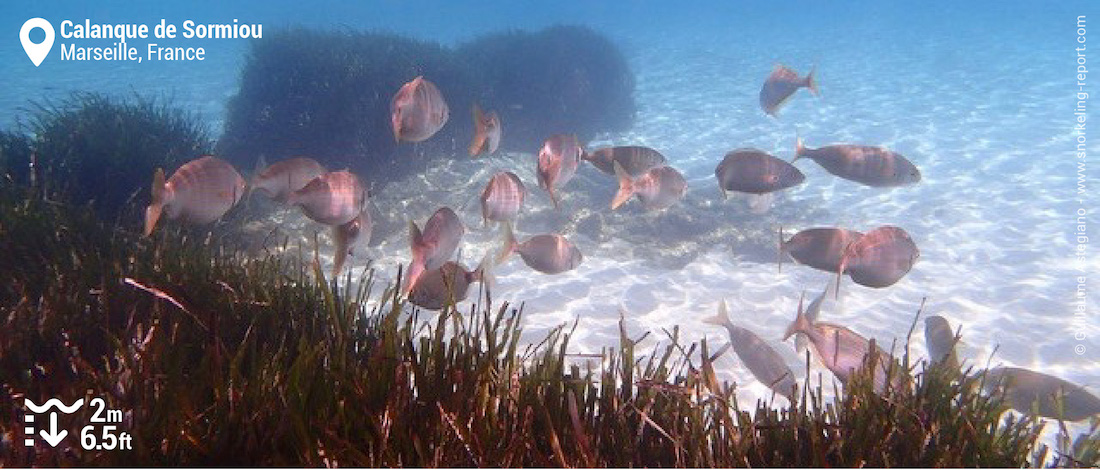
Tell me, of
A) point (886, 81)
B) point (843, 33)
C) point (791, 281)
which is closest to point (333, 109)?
point (791, 281)

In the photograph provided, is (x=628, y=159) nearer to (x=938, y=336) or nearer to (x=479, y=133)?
(x=479, y=133)

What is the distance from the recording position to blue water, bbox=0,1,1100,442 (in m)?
8.30

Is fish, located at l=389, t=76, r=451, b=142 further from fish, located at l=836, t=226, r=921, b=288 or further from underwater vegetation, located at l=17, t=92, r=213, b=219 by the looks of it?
underwater vegetation, located at l=17, t=92, r=213, b=219

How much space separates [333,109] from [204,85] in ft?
75.2

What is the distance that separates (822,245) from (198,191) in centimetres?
476

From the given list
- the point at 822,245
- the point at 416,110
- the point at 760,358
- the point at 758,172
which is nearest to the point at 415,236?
the point at 416,110

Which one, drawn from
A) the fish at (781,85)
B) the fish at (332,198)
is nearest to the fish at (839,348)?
the fish at (332,198)

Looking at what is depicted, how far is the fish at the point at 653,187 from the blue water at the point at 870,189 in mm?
1648

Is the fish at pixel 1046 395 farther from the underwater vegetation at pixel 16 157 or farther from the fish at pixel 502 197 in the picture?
the underwater vegetation at pixel 16 157

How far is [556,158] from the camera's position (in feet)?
18.0

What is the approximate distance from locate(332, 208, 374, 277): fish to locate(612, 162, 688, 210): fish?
2349 millimetres

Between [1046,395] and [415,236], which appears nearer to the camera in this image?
[415,236]

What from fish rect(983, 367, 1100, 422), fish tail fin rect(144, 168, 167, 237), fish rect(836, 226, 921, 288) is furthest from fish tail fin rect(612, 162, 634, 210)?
fish tail fin rect(144, 168, 167, 237)

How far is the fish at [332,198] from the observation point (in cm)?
457
